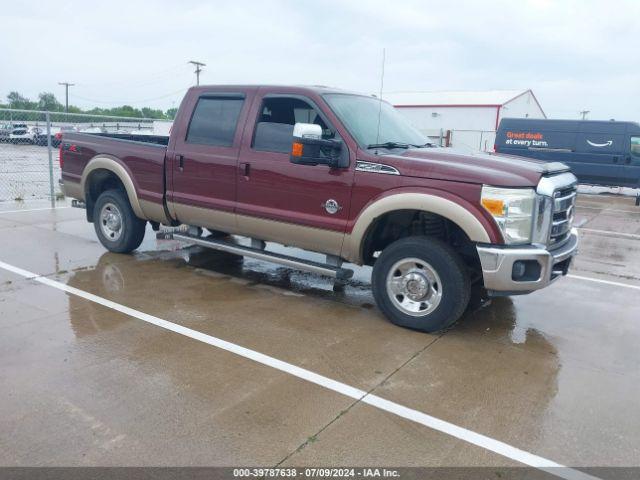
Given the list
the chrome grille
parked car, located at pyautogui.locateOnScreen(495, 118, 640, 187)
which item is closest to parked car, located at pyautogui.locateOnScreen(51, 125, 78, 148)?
the chrome grille

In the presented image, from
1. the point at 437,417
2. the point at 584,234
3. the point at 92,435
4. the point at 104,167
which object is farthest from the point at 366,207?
the point at 584,234

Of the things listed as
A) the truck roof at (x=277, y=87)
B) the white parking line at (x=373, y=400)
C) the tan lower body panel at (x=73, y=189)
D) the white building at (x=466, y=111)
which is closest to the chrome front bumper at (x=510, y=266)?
the white parking line at (x=373, y=400)

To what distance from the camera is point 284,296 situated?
5.66 metres

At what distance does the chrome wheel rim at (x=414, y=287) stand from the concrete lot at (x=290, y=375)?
0.23 m

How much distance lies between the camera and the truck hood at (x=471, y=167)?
14.1 feet

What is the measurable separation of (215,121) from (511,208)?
324 centimetres

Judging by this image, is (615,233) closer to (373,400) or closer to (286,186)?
(286,186)

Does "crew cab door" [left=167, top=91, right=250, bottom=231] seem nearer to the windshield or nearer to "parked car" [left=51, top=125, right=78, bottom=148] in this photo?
the windshield

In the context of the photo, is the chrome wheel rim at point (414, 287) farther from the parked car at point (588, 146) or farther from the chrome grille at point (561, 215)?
the parked car at point (588, 146)

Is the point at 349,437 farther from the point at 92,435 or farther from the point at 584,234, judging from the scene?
the point at 584,234

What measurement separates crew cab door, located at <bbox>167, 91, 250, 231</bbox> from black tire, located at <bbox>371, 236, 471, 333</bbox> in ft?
6.02

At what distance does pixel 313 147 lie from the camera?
480 cm

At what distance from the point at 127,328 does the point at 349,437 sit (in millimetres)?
2364

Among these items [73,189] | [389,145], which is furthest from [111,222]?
[389,145]
